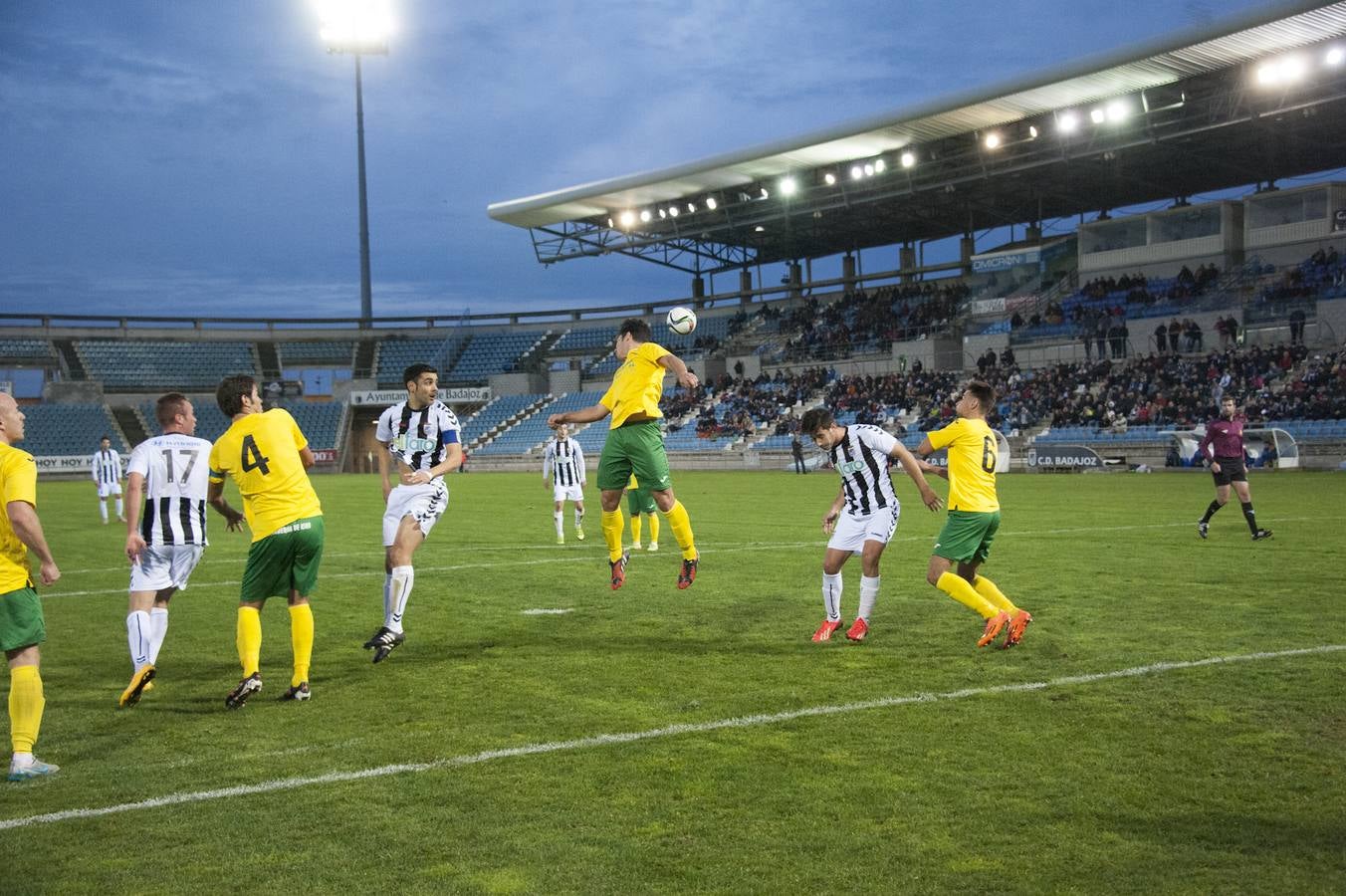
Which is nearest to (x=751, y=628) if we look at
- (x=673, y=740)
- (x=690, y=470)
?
(x=673, y=740)

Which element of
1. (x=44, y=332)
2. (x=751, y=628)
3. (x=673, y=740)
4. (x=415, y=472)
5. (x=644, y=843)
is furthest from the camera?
(x=44, y=332)

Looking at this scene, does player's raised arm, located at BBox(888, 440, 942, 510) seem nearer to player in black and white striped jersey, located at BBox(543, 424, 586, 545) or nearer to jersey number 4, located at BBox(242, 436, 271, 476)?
jersey number 4, located at BBox(242, 436, 271, 476)

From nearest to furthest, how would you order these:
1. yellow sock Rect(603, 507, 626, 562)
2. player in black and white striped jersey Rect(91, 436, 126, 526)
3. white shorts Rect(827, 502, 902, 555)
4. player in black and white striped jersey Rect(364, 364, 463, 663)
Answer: player in black and white striped jersey Rect(364, 364, 463, 663) → white shorts Rect(827, 502, 902, 555) → yellow sock Rect(603, 507, 626, 562) → player in black and white striped jersey Rect(91, 436, 126, 526)

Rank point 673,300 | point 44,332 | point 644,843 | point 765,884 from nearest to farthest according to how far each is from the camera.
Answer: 1. point 765,884
2. point 644,843
3. point 44,332
4. point 673,300

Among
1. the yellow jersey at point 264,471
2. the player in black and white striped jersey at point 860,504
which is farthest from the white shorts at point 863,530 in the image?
the yellow jersey at point 264,471

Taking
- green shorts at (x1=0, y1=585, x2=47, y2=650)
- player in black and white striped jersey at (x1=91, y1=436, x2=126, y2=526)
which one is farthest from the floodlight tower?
green shorts at (x1=0, y1=585, x2=47, y2=650)

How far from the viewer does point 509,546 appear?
1705cm

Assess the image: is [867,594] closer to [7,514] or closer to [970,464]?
[970,464]

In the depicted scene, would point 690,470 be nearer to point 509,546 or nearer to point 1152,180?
point 1152,180

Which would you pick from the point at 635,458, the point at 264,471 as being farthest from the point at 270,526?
the point at 635,458

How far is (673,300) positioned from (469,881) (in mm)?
73683

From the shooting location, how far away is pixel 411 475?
8203 millimetres

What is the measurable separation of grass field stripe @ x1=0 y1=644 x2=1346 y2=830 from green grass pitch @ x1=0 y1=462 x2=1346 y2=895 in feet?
0.10

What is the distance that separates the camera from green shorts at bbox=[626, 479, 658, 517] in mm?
11539
